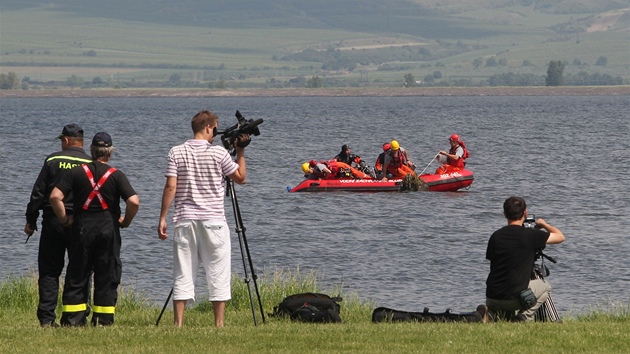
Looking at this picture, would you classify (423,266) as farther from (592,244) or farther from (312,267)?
(592,244)

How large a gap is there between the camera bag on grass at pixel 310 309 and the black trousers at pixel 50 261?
2531mm

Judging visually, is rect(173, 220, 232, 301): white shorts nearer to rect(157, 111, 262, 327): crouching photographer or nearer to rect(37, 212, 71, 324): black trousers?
rect(157, 111, 262, 327): crouching photographer

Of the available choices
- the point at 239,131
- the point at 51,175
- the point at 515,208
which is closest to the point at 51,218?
the point at 51,175

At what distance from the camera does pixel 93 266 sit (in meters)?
12.3

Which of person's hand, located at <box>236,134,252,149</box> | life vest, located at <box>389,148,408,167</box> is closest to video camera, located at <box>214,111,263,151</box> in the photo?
person's hand, located at <box>236,134,252,149</box>

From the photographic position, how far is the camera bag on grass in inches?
525

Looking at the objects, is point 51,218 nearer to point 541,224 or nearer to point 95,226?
point 95,226

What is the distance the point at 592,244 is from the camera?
25906 millimetres

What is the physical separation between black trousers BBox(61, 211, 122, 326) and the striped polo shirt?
28.7 inches

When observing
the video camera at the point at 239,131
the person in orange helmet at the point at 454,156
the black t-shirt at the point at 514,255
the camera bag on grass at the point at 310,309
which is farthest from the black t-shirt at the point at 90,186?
the person in orange helmet at the point at 454,156

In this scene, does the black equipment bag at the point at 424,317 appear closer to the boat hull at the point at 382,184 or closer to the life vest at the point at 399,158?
the life vest at the point at 399,158

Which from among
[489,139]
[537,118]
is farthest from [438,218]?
[537,118]

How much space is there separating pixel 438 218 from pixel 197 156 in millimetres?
20488

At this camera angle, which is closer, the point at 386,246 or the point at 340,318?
the point at 340,318
